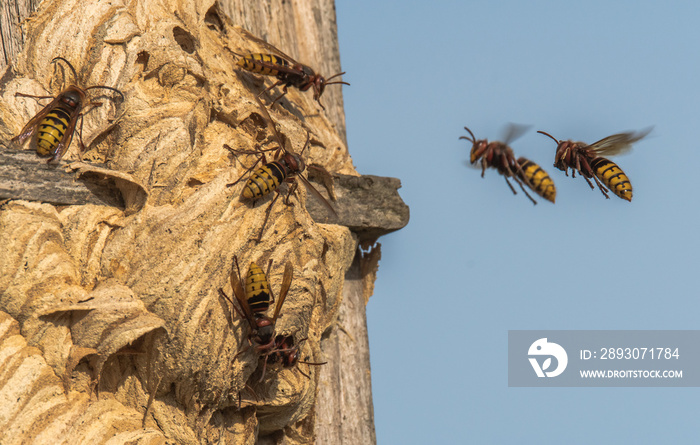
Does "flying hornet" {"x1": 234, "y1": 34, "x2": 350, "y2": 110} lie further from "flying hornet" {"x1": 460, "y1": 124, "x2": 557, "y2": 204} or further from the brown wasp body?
the brown wasp body

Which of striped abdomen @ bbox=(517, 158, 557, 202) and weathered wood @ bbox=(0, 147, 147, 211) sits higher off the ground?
striped abdomen @ bbox=(517, 158, 557, 202)

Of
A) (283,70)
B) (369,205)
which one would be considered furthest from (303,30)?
(369,205)

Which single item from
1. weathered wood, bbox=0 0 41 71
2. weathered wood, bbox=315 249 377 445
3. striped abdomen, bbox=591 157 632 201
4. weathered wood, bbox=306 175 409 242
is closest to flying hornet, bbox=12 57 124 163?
weathered wood, bbox=0 0 41 71

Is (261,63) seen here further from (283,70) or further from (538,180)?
(538,180)

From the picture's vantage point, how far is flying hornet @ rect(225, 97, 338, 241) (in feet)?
11.6

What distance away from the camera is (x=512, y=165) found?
165 inches

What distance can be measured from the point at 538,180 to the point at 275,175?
4.43 ft

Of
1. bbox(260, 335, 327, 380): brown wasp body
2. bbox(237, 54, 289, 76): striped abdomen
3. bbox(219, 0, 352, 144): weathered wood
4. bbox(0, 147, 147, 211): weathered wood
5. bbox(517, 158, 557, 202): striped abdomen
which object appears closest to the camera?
bbox(0, 147, 147, 211): weathered wood

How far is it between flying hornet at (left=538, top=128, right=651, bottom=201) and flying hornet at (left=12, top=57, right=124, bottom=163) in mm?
2276

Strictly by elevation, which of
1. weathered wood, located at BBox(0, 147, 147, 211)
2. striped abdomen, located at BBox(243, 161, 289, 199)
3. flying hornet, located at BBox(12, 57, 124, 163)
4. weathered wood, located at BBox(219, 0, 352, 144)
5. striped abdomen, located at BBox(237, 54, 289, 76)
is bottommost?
weathered wood, located at BBox(0, 147, 147, 211)

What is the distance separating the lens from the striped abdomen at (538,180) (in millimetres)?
3975

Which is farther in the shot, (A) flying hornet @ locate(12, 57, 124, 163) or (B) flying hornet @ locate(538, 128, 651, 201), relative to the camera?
(B) flying hornet @ locate(538, 128, 651, 201)

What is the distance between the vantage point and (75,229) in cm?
334

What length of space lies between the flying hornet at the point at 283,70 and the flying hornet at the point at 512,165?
0.94 meters
